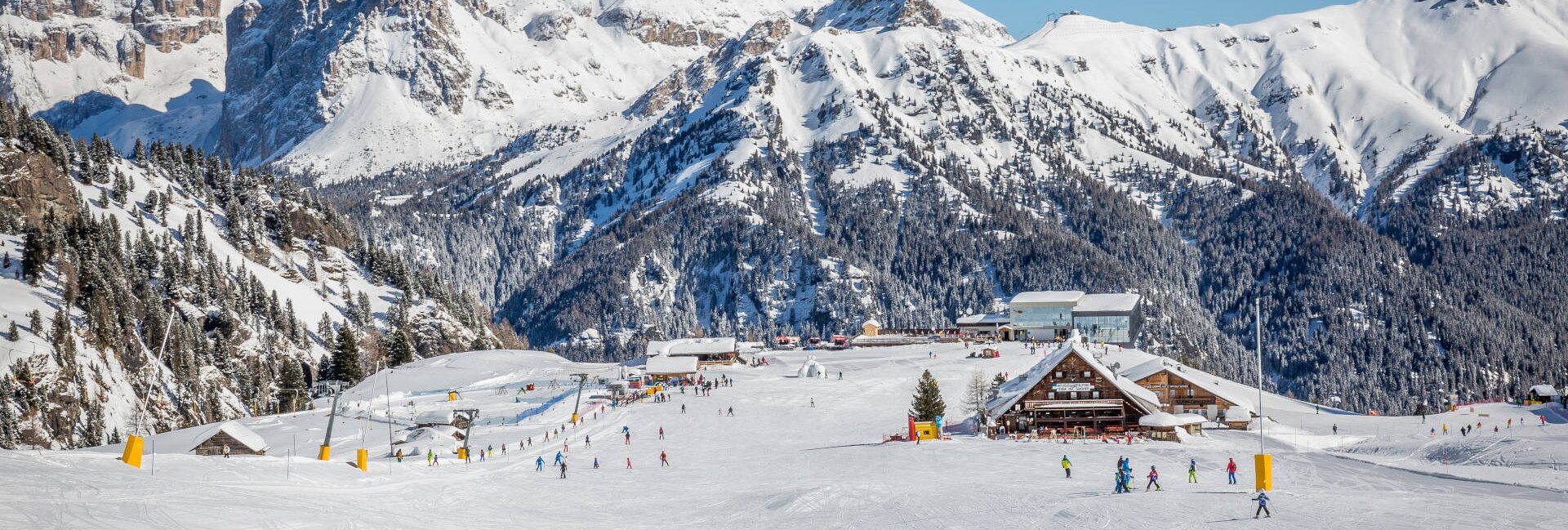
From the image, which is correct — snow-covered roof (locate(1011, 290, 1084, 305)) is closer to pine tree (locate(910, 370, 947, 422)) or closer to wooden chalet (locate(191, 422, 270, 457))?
pine tree (locate(910, 370, 947, 422))

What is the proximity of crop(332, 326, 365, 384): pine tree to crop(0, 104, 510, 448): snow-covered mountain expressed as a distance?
76 centimetres

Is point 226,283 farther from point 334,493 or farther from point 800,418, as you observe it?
point 334,493

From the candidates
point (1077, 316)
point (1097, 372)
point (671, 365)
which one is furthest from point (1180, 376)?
point (1077, 316)

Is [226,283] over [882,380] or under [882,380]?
over

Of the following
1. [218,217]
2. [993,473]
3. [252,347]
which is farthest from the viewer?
[218,217]

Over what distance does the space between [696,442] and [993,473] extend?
26307 millimetres

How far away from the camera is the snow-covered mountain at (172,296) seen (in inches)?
4016

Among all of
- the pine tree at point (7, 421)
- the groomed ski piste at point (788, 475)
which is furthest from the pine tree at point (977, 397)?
the pine tree at point (7, 421)

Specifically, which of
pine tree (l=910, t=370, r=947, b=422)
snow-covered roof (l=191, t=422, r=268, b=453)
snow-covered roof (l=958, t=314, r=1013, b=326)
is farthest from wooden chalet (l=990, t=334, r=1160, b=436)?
snow-covered roof (l=958, t=314, r=1013, b=326)

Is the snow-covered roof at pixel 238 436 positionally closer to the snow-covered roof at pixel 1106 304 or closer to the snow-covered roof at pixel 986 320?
the snow-covered roof at pixel 1106 304

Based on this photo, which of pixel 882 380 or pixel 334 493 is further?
pixel 882 380

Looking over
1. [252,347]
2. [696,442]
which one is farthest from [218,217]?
[696,442]

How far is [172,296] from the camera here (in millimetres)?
130875

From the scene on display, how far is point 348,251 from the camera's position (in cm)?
17712
